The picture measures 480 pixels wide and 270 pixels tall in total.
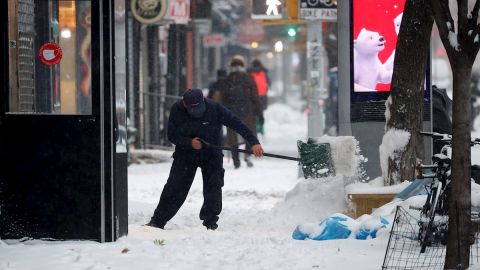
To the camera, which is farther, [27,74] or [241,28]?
[241,28]

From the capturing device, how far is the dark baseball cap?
12094 millimetres

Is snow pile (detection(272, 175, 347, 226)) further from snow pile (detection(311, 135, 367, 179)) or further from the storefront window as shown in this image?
the storefront window

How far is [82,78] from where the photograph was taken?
98.0 ft

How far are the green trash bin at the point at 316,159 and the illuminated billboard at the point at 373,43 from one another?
1408mm

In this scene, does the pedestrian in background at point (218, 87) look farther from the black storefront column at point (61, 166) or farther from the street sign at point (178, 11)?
the black storefront column at point (61, 166)

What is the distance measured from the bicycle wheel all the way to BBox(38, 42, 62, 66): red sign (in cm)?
347

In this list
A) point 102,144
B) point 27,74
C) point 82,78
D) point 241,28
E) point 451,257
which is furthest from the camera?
point 241,28

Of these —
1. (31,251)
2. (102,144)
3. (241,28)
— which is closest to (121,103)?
(102,144)

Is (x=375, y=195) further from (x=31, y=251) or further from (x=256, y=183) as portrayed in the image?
(x=256, y=183)

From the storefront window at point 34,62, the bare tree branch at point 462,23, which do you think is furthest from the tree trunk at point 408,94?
the bare tree branch at point 462,23

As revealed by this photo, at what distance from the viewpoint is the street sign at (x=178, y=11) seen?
23719 mm

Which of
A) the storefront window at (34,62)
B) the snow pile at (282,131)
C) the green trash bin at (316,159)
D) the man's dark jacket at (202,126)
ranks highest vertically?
the storefront window at (34,62)

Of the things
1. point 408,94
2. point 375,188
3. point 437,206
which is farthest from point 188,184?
point 437,206

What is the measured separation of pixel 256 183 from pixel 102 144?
914 cm
